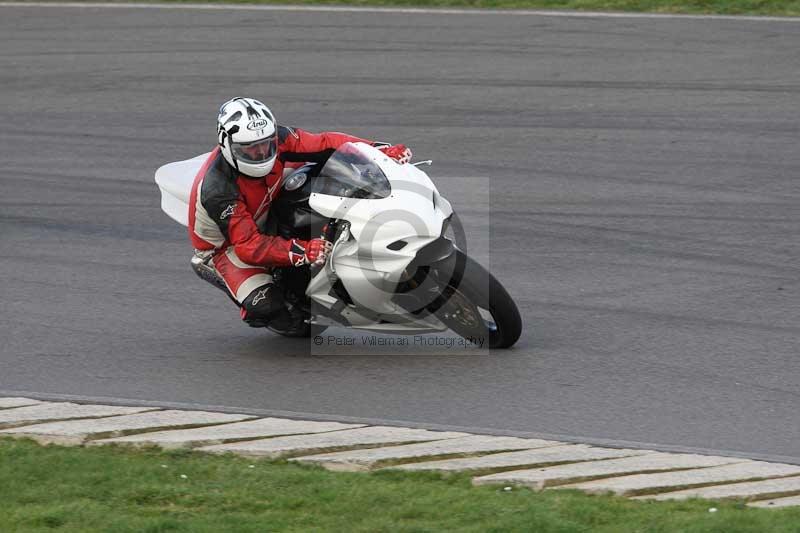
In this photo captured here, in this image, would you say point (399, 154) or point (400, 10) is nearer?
point (399, 154)

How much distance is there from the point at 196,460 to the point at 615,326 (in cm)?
306

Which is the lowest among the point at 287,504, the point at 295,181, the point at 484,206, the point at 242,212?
the point at 287,504

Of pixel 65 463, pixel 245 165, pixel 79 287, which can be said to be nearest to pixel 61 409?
pixel 65 463

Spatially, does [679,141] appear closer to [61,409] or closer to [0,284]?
[0,284]

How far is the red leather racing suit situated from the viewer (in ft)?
24.6

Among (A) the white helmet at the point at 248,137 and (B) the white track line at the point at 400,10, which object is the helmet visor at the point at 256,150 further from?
(B) the white track line at the point at 400,10

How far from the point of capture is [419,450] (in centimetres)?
623

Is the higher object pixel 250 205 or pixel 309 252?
pixel 250 205

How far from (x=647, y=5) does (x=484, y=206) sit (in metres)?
8.34

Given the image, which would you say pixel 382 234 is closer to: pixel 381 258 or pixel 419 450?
pixel 381 258

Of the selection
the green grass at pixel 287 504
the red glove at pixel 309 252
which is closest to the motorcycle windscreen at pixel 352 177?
the red glove at pixel 309 252

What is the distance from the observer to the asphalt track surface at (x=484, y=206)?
7.22 meters

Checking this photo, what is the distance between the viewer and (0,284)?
925 centimetres

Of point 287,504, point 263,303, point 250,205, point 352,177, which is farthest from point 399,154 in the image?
point 287,504
